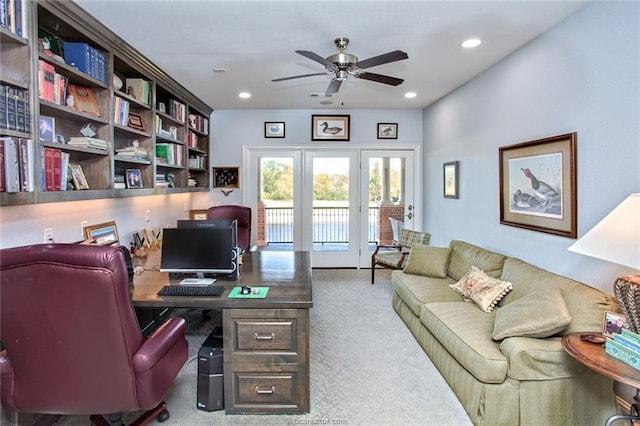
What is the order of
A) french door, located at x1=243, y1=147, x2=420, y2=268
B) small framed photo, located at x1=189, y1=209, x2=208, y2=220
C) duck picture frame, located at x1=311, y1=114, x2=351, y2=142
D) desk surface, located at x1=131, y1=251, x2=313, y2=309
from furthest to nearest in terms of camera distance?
1. french door, located at x1=243, y1=147, x2=420, y2=268
2. duck picture frame, located at x1=311, y1=114, x2=351, y2=142
3. small framed photo, located at x1=189, y1=209, x2=208, y2=220
4. desk surface, located at x1=131, y1=251, x2=313, y2=309

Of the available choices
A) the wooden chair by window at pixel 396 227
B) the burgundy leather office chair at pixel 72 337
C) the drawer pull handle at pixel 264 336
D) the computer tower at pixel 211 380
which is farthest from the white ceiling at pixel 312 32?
the wooden chair by window at pixel 396 227

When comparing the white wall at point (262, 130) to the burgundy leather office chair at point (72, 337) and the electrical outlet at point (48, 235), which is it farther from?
the burgundy leather office chair at point (72, 337)

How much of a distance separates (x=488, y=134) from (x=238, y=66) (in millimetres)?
2662

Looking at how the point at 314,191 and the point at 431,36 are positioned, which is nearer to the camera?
the point at 431,36

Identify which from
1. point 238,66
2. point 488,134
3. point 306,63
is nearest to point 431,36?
point 306,63

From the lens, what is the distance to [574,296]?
219 centimetres

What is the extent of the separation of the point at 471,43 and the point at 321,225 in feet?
11.7

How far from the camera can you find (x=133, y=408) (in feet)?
5.34

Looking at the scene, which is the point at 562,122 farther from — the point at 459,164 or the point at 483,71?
the point at 459,164

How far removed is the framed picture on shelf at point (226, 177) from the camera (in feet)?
18.6

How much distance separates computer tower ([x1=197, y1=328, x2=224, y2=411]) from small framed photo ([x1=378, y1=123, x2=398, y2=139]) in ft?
14.5

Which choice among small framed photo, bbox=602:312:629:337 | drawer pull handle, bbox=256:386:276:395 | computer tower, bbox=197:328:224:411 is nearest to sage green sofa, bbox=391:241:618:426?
small framed photo, bbox=602:312:629:337

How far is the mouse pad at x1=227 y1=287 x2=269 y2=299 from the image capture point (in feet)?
6.89

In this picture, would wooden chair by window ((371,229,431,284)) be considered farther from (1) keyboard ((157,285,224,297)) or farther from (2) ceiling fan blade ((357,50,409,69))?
(1) keyboard ((157,285,224,297))
